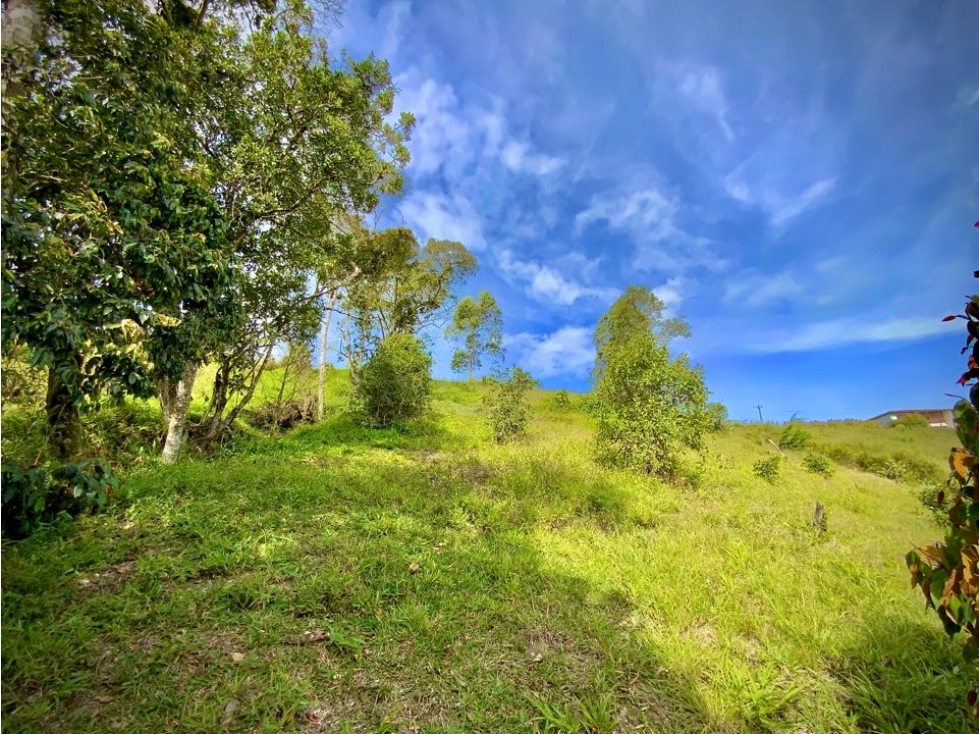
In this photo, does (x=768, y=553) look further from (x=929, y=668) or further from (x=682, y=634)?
(x=682, y=634)

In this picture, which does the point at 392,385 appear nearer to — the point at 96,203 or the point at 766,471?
the point at 96,203

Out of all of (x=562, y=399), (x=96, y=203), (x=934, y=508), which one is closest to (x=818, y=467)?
(x=934, y=508)

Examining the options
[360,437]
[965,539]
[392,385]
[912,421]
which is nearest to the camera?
[965,539]

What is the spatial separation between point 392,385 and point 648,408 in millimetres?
7738

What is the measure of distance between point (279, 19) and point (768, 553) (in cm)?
1142

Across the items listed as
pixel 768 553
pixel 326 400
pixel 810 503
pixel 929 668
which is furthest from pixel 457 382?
pixel 929 668

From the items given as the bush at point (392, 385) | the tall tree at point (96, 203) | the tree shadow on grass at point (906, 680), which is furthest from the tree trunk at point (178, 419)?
the tree shadow on grass at point (906, 680)

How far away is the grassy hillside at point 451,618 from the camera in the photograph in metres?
2.71

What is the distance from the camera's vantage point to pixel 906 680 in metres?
3.03

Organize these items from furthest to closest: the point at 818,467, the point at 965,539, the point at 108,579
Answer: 1. the point at 818,467
2. the point at 108,579
3. the point at 965,539

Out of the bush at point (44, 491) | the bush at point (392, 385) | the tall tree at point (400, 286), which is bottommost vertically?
the bush at point (44, 491)

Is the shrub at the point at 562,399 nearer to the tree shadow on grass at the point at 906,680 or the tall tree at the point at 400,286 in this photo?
the tall tree at the point at 400,286

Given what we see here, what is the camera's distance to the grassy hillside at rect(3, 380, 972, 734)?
2.71m

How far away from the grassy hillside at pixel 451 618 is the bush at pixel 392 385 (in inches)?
254
